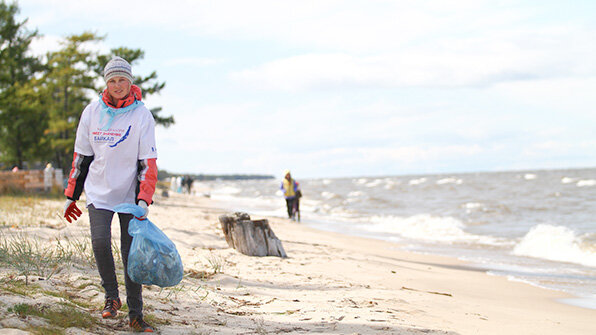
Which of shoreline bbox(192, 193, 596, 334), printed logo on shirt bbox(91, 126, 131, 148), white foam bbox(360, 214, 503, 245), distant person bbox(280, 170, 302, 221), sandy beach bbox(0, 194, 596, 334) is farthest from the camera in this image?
distant person bbox(280, 170, 302, 221)

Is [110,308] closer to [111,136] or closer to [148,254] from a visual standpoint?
[148,254]

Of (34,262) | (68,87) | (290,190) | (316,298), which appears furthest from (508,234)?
(68,87)

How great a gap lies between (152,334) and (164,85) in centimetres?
2550

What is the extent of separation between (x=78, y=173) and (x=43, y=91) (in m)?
27.8

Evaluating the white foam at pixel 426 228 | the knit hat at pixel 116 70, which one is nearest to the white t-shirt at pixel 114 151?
the knit hat at pixel 116 70

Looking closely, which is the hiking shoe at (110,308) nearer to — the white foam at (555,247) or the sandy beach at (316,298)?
the sandy beach at (316,298)

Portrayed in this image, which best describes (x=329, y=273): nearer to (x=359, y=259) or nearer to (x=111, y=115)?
(x=359, y=259)

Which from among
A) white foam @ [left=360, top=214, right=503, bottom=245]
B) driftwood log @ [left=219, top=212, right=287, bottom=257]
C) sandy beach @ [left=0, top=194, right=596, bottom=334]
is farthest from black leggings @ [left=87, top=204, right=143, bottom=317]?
white foam @ [left=360, top=214, right=503, bottom=245]

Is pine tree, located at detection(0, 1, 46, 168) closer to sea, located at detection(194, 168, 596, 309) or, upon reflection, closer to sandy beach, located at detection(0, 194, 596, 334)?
sea, located at detection(194, 168, 596, 309)

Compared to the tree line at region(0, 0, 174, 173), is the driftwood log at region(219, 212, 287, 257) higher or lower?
lower

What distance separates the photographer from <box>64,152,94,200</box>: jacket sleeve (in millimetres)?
3781

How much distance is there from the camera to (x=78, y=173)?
12.5ft

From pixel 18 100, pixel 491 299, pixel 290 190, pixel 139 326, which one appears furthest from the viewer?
pixel 18 100

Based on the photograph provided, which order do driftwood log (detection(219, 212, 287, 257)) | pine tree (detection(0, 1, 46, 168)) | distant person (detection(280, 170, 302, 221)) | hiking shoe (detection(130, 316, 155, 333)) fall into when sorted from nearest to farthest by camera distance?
hiking shoe (detection(130, 316, 155, 333))
driftwood log (detection(219, 212, 287, 257))
distant person (detection(280, 170, 302, 221))
pine tree (detection(0, 1, 46, 168))
